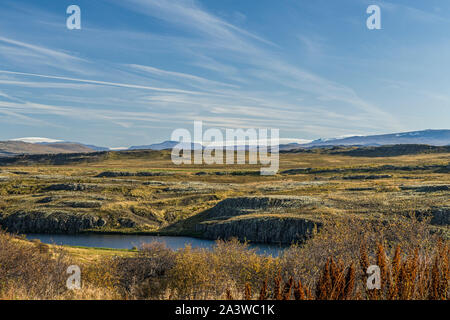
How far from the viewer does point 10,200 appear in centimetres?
9325

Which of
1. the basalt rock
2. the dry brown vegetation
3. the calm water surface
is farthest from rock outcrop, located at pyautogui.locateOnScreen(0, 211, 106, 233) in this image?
the dry brown vegetation

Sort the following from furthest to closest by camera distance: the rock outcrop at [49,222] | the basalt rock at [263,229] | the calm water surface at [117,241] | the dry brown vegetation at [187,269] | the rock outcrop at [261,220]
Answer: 1. the rock outcrop at [49,222]
2. the rock outcrop at [261,220]
3. the basalt rock at [263,229]
4. the calm water surface at [117,241]
5. the dry brown vegetation at [187,269]

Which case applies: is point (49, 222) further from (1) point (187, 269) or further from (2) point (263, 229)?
(1) point (187, 269)

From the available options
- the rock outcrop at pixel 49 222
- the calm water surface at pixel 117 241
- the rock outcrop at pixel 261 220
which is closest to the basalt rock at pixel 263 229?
the rock outcrop at pixel 261 220

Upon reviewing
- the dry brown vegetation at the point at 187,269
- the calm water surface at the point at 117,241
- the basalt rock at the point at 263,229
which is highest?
the dry brown vegetation at the point at 187,269

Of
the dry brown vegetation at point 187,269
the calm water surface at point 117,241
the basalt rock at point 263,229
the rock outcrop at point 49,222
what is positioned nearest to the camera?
the dry brown vegetation at point 187,269

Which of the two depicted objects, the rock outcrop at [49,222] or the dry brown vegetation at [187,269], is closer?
the dry brown vegetation at [187,269]

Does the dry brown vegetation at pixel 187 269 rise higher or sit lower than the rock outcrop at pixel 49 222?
higher

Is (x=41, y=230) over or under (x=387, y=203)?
under

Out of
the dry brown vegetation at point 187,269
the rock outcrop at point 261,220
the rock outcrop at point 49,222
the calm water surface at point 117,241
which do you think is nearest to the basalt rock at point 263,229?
the rock outcrop at point 261,220

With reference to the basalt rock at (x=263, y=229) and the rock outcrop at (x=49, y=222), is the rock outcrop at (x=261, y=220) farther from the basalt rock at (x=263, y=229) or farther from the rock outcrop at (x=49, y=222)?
the rock outcrop at (x=49, y=222)
